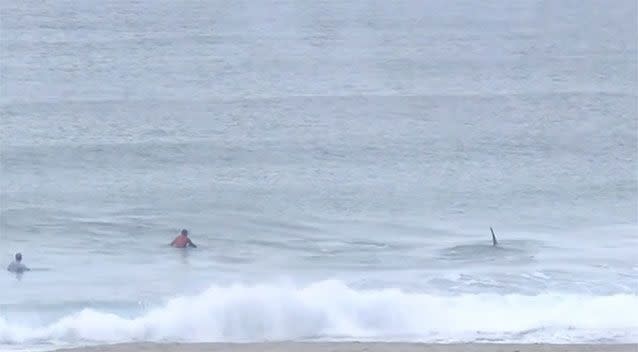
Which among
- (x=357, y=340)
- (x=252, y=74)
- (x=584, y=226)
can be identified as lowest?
(x=357, y=340)

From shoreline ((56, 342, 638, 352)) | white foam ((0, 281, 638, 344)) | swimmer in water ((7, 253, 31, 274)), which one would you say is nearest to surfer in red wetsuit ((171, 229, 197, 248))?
swimmer in water ((7, 253, 31, 274))

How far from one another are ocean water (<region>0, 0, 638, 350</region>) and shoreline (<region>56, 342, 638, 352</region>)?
0.52 metres

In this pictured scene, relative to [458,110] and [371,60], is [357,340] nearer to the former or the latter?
[458,110]

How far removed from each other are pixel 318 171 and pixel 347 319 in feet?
48.4

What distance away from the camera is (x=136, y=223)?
26.1 m

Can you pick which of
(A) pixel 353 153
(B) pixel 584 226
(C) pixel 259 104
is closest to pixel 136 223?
(B) pixel 584 226

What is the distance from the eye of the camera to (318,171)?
106 ft

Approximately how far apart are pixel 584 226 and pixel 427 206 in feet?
11.6

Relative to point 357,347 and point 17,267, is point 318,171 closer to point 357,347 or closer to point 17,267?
point 17,267

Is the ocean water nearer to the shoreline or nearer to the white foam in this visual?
the white foam

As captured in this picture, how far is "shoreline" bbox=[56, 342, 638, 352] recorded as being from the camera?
1592 centimetres

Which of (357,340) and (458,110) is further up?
(458,110)

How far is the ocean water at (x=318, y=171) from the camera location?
18172 millimetres

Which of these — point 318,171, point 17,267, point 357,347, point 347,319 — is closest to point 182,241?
point 17,267
